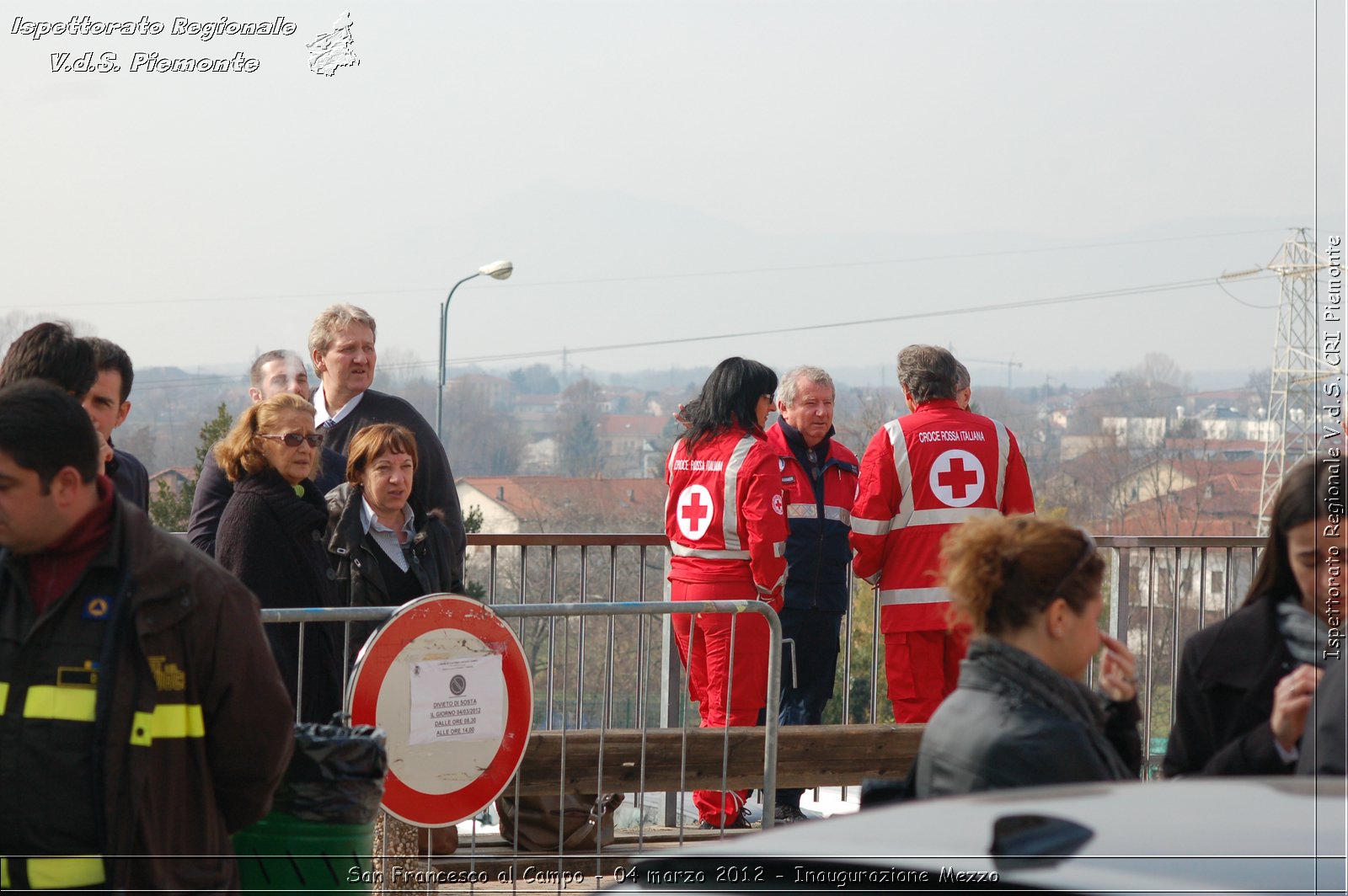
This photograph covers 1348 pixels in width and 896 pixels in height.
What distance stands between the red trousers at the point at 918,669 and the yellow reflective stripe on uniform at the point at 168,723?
14.3ft

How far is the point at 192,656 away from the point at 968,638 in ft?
5.34

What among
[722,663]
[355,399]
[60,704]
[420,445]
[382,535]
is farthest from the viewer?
[722,663]

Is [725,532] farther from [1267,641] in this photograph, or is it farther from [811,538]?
[1267,641]

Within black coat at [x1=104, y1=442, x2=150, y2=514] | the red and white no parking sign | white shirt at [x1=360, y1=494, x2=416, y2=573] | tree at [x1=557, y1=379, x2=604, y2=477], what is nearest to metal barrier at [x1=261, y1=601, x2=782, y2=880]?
the red and white no parking sign

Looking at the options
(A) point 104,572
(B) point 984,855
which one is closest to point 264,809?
(A) point 104,572

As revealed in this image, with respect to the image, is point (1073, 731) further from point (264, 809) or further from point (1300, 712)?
point (264, 809)

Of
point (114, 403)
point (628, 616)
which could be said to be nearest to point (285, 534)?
point (114, 403)

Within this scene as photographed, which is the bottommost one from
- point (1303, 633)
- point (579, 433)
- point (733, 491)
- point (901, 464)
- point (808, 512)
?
point (1303, 633)

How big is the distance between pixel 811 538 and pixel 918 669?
0.85 metres

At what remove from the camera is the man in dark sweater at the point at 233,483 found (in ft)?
16.9

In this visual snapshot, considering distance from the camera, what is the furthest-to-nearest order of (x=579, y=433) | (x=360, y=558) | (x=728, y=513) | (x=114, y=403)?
(x=579, y=433)
(x=728, y=513)
(x=360, y=558)
(x=114, y=403)

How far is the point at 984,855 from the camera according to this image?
1987 mm

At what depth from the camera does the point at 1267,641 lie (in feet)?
10.2

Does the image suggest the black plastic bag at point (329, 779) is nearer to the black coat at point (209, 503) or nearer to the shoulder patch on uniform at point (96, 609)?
the shoulder patch on uniform at point (96, 609)
